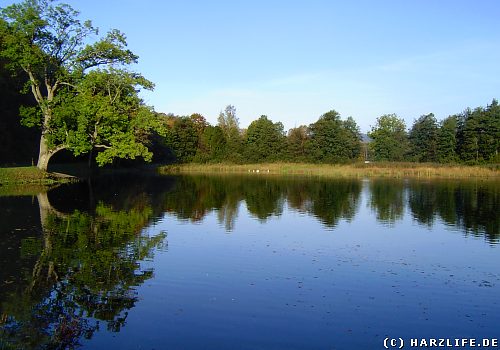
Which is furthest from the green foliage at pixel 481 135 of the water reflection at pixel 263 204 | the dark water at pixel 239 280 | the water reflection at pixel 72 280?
the water reflection at pixel 72 280

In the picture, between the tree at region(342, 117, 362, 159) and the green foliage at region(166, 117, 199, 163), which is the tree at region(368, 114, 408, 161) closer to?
the tree at region(342, 117, 362, 159)

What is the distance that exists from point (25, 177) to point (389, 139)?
79221mm

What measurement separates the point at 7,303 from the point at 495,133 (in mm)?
83090

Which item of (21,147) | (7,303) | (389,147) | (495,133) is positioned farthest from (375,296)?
(389,147)

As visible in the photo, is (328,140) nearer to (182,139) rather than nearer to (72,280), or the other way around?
(182,139)

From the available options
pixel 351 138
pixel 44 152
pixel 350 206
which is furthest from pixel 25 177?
pixel 351 138

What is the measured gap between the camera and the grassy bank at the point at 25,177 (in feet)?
112

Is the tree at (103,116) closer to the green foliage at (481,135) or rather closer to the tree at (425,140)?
the green foliage at (481,135)

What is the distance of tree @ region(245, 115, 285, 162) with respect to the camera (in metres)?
83.8

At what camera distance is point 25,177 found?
1411 inches

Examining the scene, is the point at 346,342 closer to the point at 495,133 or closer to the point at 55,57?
the point at 55,57

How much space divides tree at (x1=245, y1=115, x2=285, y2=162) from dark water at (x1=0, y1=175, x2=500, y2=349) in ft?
203

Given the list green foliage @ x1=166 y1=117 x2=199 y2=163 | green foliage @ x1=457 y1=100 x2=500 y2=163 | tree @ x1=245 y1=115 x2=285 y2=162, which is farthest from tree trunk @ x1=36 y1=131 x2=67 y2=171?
green foliage @ x1=457 y1=100 x2=500 y2=163

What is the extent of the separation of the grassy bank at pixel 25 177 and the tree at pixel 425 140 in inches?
2776
